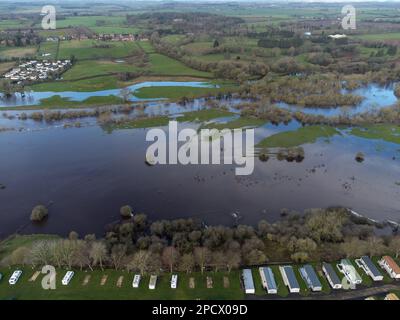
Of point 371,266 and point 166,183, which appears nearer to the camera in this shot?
point 371,266

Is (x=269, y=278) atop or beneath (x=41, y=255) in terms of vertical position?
beneath

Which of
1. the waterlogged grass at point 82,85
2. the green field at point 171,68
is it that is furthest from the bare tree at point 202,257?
the green field at point 171,68

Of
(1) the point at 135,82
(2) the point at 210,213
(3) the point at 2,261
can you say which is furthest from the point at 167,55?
(3) the point at 2,261

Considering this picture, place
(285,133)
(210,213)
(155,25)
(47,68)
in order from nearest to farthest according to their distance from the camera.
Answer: (210,213), (285,133), (47,68), (155,25)

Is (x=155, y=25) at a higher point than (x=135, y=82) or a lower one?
higher

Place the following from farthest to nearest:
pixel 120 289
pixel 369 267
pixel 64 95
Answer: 1. pixel 64 95
2. pixel 369 267
3. pixel 120 289

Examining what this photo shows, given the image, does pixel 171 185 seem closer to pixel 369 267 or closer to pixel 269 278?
pixel 269 278

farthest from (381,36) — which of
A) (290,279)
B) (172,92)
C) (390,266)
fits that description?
(290,279)

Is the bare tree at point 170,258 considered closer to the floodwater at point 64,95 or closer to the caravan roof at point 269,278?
the caravan roof at point 269,278

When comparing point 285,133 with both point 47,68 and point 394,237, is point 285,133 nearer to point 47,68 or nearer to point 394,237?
point 394,237
